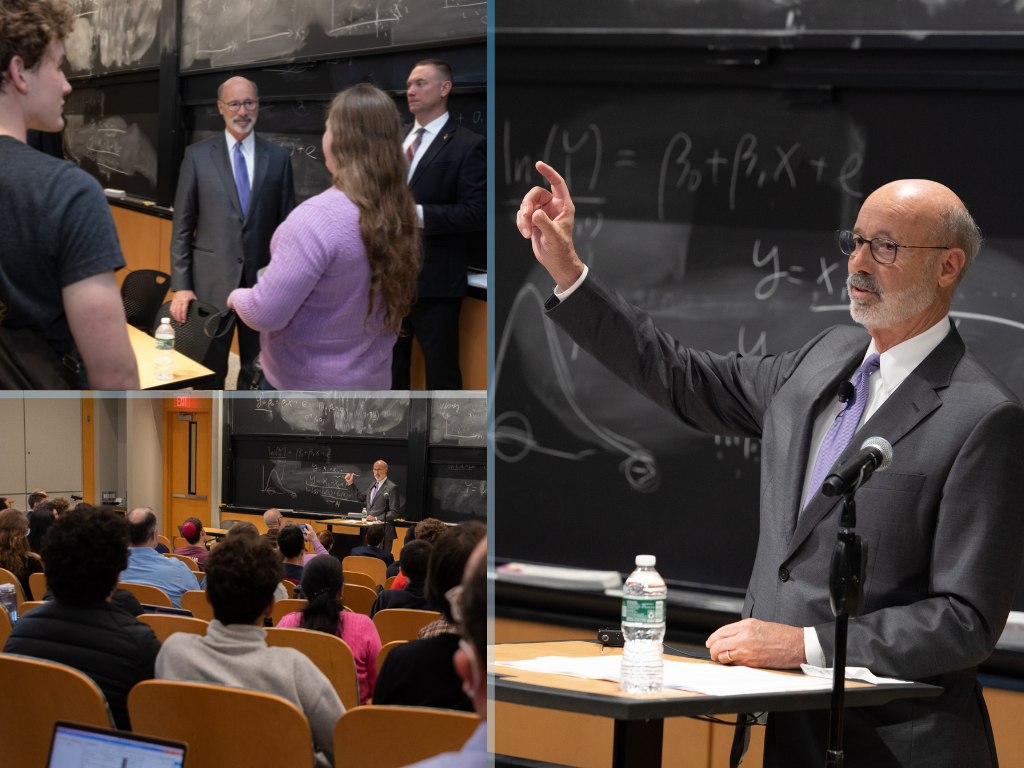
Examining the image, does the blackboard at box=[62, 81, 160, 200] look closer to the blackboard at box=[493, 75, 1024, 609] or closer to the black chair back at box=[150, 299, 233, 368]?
the black chair back at box=[150, 299, 233, 368]

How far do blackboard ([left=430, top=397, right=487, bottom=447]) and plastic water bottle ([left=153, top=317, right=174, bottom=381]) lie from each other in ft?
1.26

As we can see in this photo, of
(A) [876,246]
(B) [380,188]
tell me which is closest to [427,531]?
(B) [380,188]

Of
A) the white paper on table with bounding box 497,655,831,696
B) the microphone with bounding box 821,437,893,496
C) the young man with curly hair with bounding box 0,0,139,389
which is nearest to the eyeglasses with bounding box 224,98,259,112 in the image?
the young man with curly hair with bounding box 0,0,139,389

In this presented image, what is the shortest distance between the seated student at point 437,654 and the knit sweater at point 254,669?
235 millimetres

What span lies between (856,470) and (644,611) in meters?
0.37

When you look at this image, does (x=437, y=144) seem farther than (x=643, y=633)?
Yes

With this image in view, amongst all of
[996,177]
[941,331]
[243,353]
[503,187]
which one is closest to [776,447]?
[941,331]

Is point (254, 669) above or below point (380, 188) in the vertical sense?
below

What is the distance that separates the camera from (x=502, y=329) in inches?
112

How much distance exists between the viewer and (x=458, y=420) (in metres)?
1.36

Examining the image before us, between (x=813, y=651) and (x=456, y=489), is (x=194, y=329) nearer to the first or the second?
(x=456, y=489)

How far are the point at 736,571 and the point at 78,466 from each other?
5.85ft

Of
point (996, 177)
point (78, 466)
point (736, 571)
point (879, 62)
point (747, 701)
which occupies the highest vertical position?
point (879, 62)

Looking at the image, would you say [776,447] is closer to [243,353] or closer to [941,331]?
[941,331]
